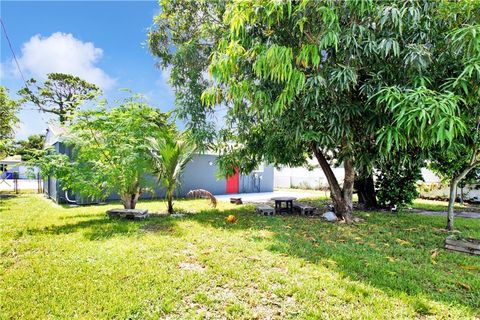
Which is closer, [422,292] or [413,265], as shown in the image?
[422,292]

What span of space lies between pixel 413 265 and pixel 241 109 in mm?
4962

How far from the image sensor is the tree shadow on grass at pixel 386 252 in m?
3.55

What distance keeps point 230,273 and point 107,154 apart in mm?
5740

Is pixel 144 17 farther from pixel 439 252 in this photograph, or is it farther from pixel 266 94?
pixel 439 252

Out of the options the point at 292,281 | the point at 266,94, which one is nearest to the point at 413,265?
the point at 292,281

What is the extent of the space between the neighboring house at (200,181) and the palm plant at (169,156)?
2702 millimetres

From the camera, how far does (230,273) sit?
390cm

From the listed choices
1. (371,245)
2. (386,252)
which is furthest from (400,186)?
(386,252)

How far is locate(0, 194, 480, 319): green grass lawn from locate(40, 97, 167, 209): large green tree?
127 centimetres

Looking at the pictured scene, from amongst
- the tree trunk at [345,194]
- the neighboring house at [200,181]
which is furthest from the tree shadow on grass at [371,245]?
the neighboring house at [200,181]

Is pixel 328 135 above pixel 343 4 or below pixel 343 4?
below

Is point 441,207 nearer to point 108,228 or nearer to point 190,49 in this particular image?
point 190,49

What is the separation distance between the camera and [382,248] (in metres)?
5.35

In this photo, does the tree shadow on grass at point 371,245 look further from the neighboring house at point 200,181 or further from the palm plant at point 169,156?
the neighboring house at point 200,181
